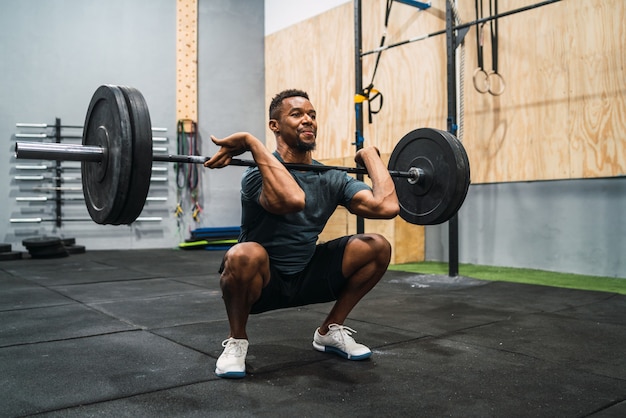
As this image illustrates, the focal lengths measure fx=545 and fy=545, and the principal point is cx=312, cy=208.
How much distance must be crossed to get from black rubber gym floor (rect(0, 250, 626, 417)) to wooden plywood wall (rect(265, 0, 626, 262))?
1.21 metres

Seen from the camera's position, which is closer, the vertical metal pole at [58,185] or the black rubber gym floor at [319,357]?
the black rubber gym floor at [319,357]

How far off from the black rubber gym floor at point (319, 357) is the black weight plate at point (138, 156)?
1.69 feet

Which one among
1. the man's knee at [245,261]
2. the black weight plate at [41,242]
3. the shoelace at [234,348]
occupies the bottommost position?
the shoelace at [234,348]

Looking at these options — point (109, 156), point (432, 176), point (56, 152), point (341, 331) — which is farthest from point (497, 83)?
point (56, 152)

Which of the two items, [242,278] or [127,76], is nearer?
[242,278]

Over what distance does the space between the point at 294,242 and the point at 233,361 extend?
0.41m

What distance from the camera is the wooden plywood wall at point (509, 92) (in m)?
3.66

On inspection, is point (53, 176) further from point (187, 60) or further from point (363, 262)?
point (363, 262)

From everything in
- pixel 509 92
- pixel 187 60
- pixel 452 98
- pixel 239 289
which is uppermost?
pixel 187 60

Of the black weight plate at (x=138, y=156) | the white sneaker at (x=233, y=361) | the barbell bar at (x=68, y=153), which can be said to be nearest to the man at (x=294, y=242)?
the white sneaker at (x=233, y=361)

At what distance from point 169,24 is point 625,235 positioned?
5170 millimetres

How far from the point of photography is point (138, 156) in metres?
1.44

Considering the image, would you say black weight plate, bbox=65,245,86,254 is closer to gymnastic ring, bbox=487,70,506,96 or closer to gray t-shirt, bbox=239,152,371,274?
gymnastic ring, bbox=487,70,506,96

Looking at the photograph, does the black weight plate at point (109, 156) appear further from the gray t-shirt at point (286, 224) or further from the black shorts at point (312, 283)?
the black shorts at point (312, 283)
